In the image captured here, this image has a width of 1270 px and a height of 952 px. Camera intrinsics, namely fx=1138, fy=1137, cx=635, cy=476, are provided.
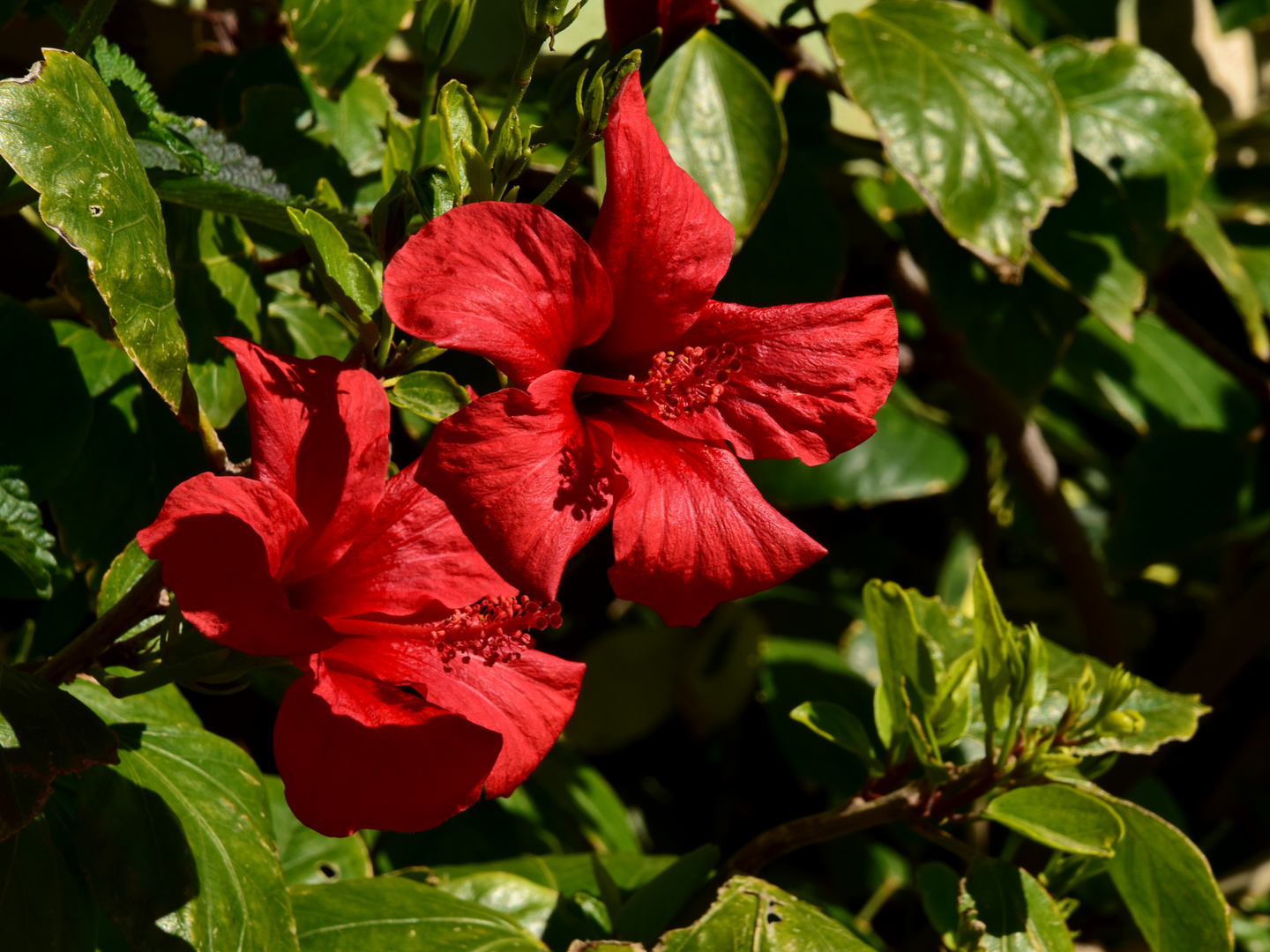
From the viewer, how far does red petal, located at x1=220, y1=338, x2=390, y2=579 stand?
0.62m

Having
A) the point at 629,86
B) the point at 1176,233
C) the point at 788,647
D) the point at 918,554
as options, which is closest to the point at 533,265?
the point at 629,86

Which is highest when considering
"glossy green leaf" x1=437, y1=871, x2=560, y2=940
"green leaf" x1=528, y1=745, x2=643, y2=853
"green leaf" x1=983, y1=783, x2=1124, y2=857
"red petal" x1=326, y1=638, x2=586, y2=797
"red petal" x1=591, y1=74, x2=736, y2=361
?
"red petal" x1=591, y1=74, x2=736, y2=361

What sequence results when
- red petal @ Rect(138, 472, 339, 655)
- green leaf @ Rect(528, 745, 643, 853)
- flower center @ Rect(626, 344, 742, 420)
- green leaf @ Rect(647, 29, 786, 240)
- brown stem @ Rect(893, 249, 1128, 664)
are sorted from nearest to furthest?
red petal @ Rect(138, 472, 339, 655) < flower center @ Rect(626, 344, 742, 420) < green leaf @ Rect(647, 29, 786, 240) < green leaf @ Rect(528, 745, 643, 853) < brown stem @ Rect(893, 249, 1128, 664)

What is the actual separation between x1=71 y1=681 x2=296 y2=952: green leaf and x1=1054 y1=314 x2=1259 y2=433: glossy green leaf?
4.77ft

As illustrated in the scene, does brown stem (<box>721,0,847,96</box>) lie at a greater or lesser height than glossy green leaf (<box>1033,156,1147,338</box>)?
greater

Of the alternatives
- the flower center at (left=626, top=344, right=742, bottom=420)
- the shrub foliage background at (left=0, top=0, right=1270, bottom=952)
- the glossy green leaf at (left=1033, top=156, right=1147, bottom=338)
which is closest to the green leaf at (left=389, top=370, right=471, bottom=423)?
the shrub foliage background at (left=0, top=0, right=1270, bottom=952)

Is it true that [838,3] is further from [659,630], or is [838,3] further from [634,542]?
[634,542]

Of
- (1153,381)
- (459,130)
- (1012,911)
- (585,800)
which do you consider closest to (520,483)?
(459,130)

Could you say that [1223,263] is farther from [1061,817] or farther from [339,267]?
[339,267]

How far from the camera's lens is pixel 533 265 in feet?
1.99

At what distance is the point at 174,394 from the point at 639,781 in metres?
1.50

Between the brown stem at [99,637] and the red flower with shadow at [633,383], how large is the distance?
216mm

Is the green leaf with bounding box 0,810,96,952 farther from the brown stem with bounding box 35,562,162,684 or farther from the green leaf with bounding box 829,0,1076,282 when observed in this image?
the green leaf with bounding box 829,0,1076,282

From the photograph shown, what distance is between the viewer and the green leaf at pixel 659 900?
0.93 metres
